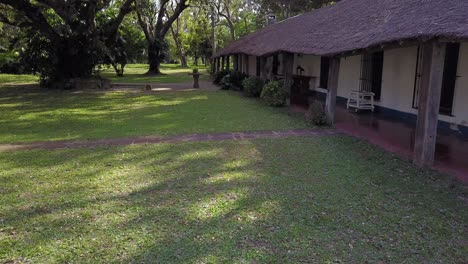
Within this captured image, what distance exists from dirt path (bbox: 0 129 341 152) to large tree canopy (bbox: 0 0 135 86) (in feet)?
38.1

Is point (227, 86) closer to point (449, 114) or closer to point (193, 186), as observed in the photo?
point (449, 114)

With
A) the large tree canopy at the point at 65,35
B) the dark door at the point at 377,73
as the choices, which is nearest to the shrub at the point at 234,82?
the large tree canopy at the point at 65,35

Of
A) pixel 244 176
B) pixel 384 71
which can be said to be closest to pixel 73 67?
pixel 384 71

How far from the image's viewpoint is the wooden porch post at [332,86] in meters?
10.2

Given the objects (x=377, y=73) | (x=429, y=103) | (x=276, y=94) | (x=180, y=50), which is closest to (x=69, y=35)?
(x=276, y=94)

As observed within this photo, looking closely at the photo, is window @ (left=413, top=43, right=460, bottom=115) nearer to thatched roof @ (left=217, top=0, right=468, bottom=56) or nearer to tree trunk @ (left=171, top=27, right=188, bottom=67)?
thatched roof @ (left=217, top=0, right=468, bottom=56)

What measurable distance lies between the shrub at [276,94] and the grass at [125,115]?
42 cm

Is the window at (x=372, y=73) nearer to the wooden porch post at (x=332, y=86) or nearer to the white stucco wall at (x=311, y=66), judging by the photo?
the wooden porch post at (x=332, y=86)

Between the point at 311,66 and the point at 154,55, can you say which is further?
the point at 154,55

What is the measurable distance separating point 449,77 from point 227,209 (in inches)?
280

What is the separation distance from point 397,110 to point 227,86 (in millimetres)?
11617

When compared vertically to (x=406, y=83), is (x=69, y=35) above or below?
above

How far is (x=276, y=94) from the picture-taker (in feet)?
45.9

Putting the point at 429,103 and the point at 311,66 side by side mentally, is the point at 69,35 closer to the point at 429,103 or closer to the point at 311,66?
the point at 311,66
